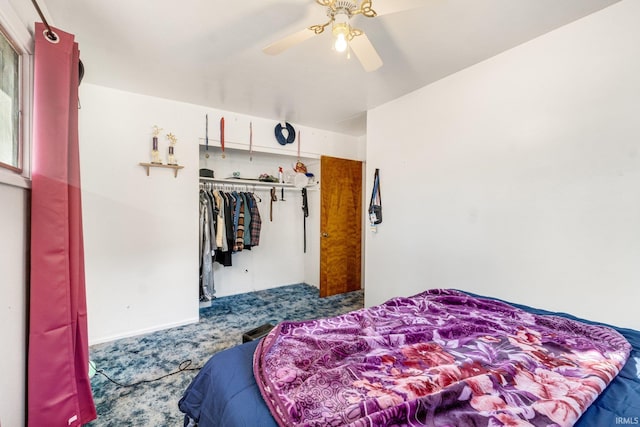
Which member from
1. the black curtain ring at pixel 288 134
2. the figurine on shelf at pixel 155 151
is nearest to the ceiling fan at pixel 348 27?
the figurine on shelf at pixel 155 151

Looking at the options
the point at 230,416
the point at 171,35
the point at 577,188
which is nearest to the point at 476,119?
the point at 577,188

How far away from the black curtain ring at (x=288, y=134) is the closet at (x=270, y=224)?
350mm

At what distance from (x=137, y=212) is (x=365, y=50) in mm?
2595

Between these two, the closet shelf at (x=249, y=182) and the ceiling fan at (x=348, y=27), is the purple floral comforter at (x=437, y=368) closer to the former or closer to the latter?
the ceiling fan at (x=348, y=27)

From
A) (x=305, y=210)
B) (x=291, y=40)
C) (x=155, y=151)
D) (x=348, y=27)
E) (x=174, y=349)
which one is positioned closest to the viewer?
(x=348, y=27)

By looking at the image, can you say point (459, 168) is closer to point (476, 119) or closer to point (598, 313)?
point (476, 119)

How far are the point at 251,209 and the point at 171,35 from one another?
2160mm

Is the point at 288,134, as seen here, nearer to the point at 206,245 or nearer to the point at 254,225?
the point at 254,225

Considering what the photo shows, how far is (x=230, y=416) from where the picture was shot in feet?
2.94

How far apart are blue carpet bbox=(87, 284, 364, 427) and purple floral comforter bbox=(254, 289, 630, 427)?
1.17 m

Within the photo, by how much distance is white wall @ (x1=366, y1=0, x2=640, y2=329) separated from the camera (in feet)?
5.35

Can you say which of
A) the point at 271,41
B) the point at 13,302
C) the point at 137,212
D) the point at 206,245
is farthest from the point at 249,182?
the point at 13,302

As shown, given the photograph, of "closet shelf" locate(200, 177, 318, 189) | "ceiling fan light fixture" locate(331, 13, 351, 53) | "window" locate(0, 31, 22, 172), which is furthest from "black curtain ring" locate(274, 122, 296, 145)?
"window" locate(0, 31, 22, 172)

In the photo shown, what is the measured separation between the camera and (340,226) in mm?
4145
